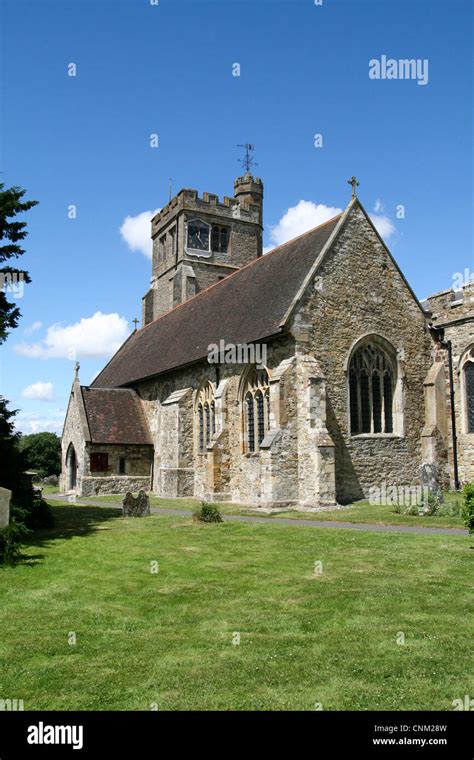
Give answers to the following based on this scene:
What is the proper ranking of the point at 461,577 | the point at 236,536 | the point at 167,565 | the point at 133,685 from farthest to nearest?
the point at 236,536
the point at 167,565
the point at 461,577
the point at 133,685

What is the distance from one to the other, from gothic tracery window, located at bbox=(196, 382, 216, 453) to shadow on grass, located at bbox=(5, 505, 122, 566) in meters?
5.95

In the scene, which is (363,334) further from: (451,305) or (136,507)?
(136,507)

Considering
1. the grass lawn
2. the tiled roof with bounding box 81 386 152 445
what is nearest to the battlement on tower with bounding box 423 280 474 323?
the grass lawn

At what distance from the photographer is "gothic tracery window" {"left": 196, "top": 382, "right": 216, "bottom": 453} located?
961 inches

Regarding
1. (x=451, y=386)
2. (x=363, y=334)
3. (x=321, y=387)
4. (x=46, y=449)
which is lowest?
(x=46, y=449)

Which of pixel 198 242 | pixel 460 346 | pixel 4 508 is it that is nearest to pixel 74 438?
pixel 198 242

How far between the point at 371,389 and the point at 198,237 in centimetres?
2503

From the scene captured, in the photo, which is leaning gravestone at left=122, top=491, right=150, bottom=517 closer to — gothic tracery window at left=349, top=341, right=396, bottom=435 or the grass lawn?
the grass lawn

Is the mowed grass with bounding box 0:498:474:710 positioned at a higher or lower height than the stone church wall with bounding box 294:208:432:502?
lower

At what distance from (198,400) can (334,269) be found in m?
8.79

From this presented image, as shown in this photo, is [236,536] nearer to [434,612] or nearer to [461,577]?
[461,577]

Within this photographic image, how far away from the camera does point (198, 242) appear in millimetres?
42250
